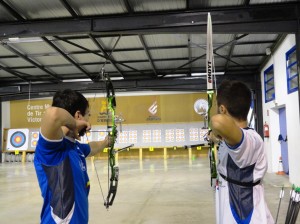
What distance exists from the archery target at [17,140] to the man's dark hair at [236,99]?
1117 cm

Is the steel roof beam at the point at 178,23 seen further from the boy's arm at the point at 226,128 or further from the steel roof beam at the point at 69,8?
the boy's arm at the point at 226,128

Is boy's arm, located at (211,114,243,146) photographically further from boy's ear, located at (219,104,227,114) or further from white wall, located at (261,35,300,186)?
white wall, located at (261,35,300,186)

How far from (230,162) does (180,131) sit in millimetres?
9447

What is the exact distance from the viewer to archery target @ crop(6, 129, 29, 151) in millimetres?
11133

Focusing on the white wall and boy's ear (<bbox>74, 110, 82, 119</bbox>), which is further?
the white wall

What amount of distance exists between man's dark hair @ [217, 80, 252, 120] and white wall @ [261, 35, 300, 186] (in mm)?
4102

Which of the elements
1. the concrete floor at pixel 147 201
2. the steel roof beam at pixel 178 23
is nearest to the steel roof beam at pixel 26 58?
the steel roof beam at pixel 178 23

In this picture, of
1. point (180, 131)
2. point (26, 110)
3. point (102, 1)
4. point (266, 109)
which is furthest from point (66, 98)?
point (26, 110)

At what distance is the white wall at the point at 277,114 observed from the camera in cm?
490

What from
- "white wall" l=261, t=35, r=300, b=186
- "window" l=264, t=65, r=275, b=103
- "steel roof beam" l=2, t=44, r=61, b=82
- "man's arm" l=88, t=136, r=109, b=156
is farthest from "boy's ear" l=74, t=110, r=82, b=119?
"window" l=264, t=65, r=275, b=103

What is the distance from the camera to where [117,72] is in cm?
921

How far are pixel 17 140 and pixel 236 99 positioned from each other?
1137cm

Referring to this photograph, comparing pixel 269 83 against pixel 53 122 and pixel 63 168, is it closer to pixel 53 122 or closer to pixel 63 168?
pixel 63 168

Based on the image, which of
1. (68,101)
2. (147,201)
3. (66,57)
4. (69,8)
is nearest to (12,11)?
(69,8)
